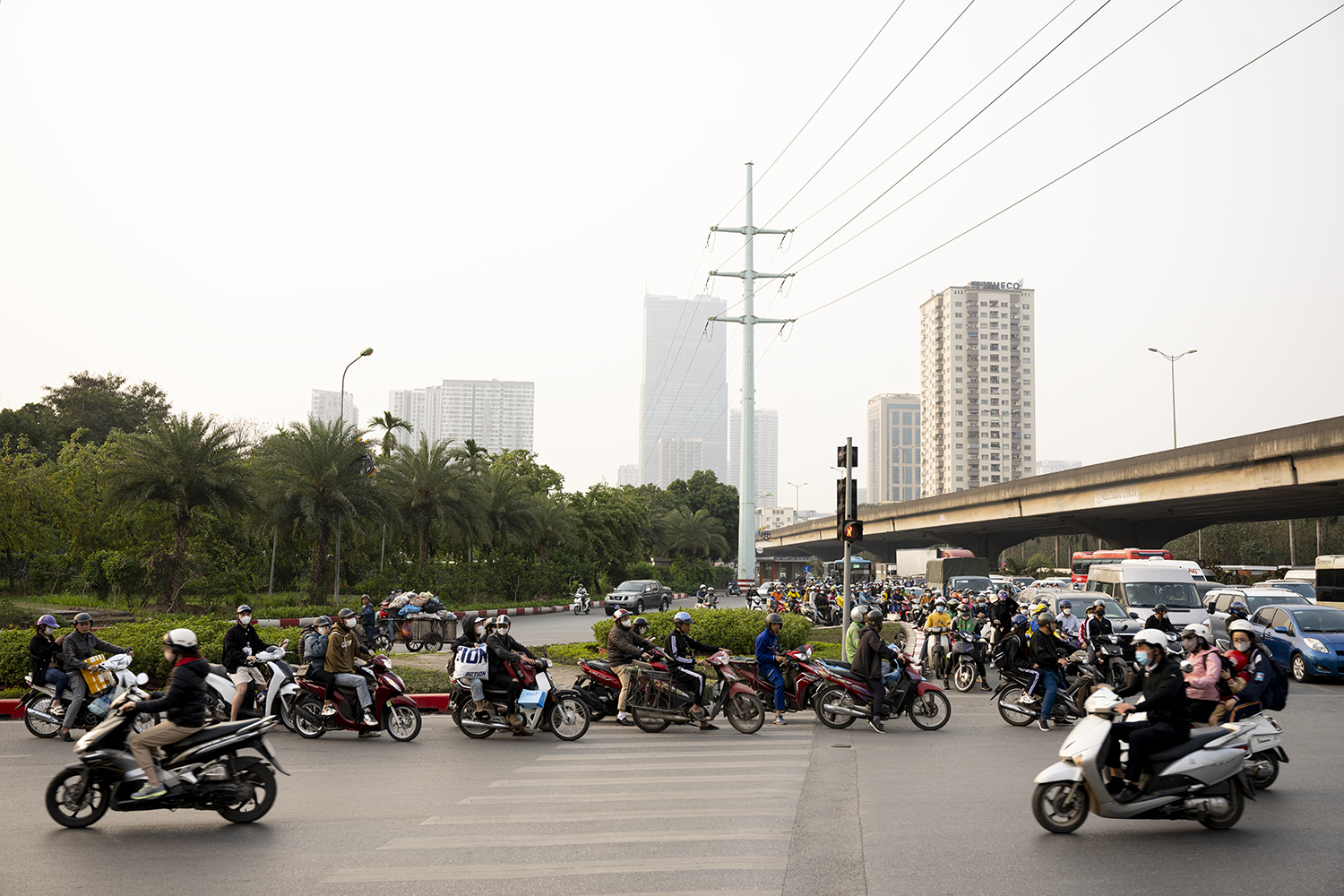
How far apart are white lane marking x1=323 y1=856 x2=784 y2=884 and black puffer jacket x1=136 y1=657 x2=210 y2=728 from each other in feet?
7.46

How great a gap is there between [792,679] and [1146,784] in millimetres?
7500

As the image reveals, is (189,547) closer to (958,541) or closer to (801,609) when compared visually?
(801,609)

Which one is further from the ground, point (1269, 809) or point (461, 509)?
point (461, 509)

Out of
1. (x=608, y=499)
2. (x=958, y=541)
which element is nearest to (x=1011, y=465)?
(x=958, y=541)

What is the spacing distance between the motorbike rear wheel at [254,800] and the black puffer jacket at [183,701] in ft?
1.90

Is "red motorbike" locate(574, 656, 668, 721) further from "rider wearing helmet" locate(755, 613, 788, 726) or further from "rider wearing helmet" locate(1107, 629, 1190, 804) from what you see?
"rider wearing helmet" locate(1107, 629, 1190, 804)

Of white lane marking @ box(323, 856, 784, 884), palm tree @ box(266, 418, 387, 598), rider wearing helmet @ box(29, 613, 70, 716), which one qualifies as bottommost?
white lane marking @ box(323, 856, 784, 884)

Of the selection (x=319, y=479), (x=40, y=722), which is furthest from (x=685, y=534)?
(x=40, y=722)

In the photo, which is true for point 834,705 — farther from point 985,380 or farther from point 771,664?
point 985,380

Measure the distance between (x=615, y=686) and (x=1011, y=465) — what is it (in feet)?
501

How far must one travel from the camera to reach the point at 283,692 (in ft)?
41.9

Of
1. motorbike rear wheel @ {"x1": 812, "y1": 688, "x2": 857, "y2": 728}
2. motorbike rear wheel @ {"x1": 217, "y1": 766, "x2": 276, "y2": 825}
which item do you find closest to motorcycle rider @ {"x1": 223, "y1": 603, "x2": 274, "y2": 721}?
motorbike rear wheel @ {"x1": 217, "y1": 766, "x2": 276, "y2": 825}

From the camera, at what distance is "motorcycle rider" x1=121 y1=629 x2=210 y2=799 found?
25.3 ft

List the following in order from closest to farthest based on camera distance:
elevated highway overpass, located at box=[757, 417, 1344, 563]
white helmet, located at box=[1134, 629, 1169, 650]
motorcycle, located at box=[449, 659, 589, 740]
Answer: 1. white helmet, located at box=[1134, 629, 1169, 650]
2. motorcycle, located at box=[449, 659, 589, 740]
3. elevated highway overpass, located at box=[757, 417, 1344, 563]
